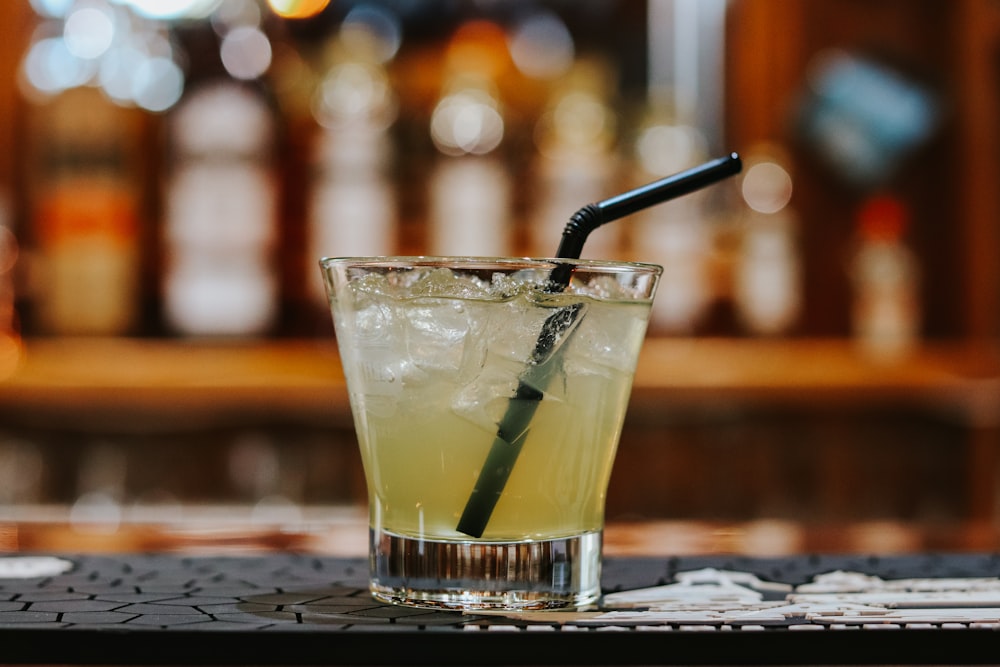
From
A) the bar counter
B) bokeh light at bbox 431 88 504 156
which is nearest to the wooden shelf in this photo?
bokeh light at bbox 431 88 504 156

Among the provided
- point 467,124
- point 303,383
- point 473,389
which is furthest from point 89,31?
point 473,389

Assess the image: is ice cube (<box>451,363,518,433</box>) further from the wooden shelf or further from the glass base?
the wooden shelf

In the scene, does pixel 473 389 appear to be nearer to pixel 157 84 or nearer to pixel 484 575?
pixel 484 575

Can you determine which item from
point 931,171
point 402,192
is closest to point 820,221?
point 931,171

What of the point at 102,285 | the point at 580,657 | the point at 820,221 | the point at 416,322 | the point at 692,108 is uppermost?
the point at 692,108

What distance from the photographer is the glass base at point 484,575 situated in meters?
0.57

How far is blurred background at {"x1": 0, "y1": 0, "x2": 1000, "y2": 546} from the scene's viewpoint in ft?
6.66

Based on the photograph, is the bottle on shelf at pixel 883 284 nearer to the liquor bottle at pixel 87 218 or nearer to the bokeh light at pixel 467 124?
the bokeh light at pixel 467 124

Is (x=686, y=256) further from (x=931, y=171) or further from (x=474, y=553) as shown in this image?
(x=474, y=553)

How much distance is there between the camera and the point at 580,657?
1.54 ft

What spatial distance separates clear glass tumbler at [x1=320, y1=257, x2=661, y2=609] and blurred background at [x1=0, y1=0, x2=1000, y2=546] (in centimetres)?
138

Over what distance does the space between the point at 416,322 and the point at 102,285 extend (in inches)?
67.4

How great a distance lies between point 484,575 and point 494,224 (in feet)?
5.39

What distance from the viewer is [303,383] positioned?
6.47 feet
